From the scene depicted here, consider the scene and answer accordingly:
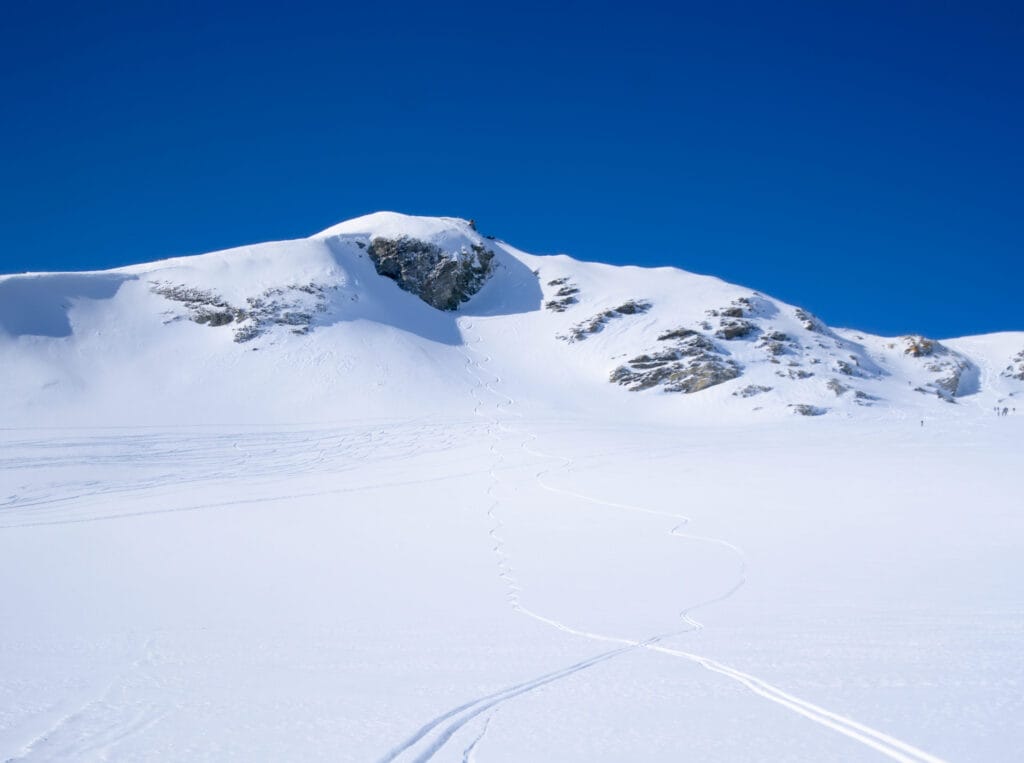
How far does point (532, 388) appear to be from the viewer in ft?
144

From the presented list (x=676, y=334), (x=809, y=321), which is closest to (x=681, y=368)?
(x=676, y=334)

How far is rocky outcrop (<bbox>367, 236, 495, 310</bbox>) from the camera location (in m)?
60.0

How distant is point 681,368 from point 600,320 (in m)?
10.6

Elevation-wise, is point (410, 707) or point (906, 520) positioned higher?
point (906, 520)

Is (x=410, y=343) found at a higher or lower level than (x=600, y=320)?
lower

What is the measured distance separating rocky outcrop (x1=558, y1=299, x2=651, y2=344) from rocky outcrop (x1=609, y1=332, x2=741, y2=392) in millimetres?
6497

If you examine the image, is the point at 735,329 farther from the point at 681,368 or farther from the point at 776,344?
the point at 681,368

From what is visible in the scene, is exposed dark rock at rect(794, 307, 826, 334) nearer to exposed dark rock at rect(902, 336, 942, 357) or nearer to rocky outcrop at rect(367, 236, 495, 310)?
exposed dark rock at rect(902, 336, 942, 357)

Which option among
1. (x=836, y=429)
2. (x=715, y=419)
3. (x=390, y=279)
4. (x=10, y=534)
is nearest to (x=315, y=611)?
(x=10, y=534)

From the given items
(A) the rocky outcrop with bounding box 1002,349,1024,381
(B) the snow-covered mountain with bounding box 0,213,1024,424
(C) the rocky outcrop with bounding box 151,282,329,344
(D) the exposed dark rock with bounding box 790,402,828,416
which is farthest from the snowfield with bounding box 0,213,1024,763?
(A) the rocky outcrop with bounding box 1002,349,1024,381

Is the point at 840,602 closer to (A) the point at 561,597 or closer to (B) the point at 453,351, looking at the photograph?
(A) the point at 561,597

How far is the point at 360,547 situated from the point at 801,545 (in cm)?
715

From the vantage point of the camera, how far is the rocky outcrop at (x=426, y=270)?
60.0 meters

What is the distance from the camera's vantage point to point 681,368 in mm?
46188
